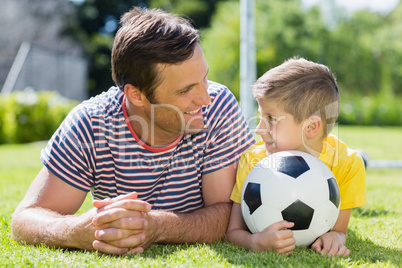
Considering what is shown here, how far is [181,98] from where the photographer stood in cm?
310

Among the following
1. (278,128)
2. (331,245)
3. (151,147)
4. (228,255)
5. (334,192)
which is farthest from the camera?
(151,147)

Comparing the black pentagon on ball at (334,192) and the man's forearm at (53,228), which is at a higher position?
the black pentagon on ball at (334,192)

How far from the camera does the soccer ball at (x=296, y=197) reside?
275cm

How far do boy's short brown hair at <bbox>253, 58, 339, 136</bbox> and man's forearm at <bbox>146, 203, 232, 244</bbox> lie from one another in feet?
2.67

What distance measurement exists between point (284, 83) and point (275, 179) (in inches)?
27.7

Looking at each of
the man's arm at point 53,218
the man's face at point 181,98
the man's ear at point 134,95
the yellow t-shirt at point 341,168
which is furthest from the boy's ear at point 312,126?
the man's arm at point 53,218

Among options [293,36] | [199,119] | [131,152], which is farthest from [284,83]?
[293,36]

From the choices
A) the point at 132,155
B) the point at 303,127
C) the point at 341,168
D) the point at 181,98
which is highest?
the point at 181,98

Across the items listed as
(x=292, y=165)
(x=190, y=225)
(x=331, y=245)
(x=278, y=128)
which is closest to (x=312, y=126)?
(x=278, y=128)

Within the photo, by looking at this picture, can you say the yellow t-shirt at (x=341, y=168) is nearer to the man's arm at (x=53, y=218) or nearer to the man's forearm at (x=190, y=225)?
the man's forearm at (x=190, y=225)

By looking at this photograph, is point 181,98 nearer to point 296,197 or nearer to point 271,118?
point 271,118

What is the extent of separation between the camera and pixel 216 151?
3.25 metres

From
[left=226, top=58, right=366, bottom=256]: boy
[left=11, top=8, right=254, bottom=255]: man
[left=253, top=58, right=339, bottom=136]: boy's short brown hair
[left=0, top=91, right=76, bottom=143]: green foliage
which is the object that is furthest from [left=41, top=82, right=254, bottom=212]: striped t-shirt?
[left=0, top=91, right=76, bottom=143]: green foliage

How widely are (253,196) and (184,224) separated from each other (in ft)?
1.53
